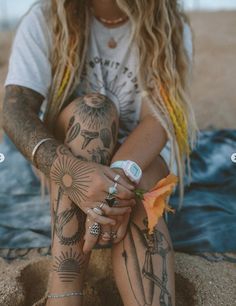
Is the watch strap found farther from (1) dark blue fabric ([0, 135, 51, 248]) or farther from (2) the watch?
(1) dark blue fabric ([0, 135, 51, 248])

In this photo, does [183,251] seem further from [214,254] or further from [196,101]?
[196,101]

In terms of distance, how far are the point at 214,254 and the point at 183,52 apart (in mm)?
780

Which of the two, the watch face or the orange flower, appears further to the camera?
the watch face

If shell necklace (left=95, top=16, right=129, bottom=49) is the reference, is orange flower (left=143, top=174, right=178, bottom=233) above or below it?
below

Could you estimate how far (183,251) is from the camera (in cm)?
192

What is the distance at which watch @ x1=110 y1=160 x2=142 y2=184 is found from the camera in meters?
1.51

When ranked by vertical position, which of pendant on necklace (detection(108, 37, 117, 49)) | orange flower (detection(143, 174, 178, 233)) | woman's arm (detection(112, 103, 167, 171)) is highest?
pendant on necklace (detection(108, 37, 117, 49))

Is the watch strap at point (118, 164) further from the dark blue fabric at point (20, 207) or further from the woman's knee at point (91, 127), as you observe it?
the dark blue fabric at point (20, 207)

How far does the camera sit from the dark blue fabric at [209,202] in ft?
6.47

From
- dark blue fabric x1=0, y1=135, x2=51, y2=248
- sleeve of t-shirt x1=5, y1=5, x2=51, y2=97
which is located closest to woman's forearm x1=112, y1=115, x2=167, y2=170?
sleeve of t-shirt x1=5, y1=5, x2=51, y2=97

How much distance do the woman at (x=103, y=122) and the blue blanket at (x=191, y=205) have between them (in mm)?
316

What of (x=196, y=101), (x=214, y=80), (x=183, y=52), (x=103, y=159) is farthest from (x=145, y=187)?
(x=214, y=80)

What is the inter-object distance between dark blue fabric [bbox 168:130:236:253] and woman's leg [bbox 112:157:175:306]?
442 millimetres

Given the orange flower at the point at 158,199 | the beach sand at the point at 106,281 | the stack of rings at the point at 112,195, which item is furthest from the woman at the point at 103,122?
the beach sand at the point at 106,281
